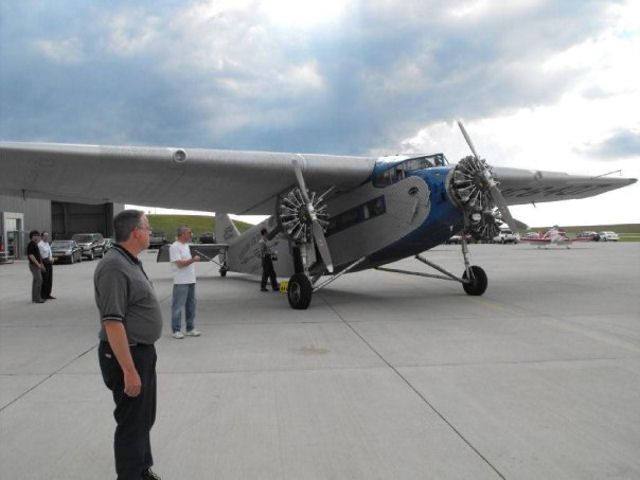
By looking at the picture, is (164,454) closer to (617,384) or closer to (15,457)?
(15,457)

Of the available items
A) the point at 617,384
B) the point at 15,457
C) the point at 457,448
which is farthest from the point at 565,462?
the point at 15,457

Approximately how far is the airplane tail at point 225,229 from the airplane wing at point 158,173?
560cm

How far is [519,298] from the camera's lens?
470 inches

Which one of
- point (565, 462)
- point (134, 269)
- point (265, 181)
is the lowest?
point (565, 462)

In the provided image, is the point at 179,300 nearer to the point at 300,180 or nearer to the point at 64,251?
the point at 300,180

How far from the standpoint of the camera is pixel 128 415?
2.92 metres

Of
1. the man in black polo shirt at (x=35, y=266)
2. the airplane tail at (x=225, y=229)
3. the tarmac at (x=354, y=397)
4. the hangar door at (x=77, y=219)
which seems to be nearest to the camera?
the tarmac at (x=354, y=397)

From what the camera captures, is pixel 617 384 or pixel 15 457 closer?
pixel 15 457

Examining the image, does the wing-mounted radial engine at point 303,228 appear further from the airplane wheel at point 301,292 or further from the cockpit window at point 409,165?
the cockpit window at point 409,165

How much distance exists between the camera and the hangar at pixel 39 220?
120 ft

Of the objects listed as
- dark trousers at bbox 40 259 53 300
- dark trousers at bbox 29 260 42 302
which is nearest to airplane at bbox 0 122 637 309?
dark trousers at bbox 29 260 42 302

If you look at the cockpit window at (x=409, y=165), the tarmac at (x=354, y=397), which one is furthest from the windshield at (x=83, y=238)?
the cockpit window at (x=409, y=165)

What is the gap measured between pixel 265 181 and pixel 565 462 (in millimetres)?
9327

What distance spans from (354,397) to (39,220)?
4614 centimetres
